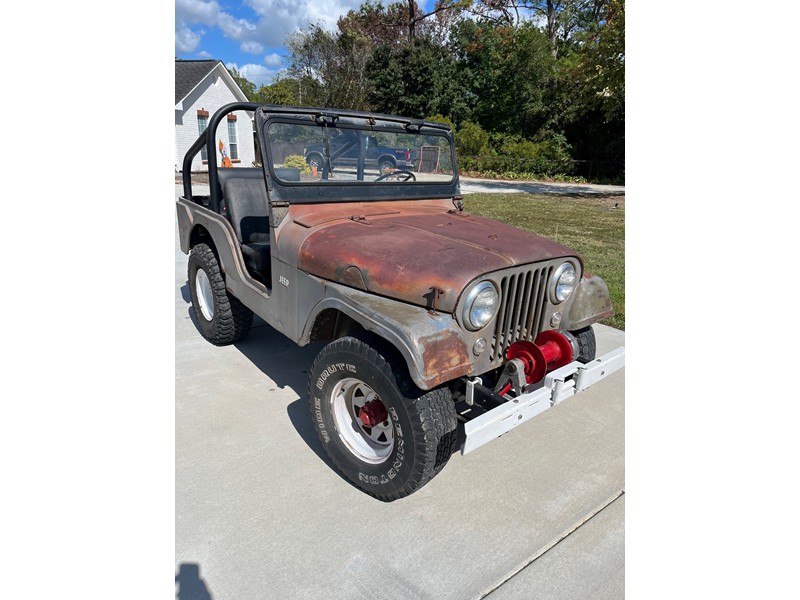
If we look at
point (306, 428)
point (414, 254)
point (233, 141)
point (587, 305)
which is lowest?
point (306, 428)

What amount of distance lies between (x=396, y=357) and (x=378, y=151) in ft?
5.85

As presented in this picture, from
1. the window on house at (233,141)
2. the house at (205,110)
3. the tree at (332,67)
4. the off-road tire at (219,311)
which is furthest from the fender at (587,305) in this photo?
the tree at (332,67)

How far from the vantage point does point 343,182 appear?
3.39m

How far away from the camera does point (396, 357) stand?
7.63 ft

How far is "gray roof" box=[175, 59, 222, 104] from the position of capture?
1833cm

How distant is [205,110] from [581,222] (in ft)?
49.6

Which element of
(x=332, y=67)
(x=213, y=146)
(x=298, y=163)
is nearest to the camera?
(x=298, y=163)

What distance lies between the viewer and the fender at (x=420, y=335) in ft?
6.87

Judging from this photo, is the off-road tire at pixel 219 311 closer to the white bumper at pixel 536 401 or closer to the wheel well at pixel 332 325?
the wheel well at pixel 332 325

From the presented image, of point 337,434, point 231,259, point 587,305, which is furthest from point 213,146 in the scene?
point 587,305

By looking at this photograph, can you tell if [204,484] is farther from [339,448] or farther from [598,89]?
[598,89]

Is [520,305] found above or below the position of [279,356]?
above

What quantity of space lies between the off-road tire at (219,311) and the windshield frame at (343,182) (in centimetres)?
120

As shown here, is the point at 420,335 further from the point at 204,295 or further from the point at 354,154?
the point at 204,295
